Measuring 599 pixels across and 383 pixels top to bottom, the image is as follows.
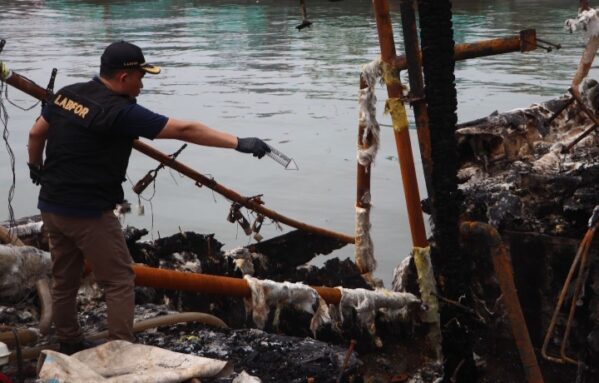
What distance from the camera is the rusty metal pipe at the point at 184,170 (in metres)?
6.82

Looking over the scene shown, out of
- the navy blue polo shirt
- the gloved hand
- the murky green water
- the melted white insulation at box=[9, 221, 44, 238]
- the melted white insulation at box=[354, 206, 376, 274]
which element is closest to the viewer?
the navy blue polo shirt

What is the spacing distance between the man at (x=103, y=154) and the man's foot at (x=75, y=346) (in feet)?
1.05

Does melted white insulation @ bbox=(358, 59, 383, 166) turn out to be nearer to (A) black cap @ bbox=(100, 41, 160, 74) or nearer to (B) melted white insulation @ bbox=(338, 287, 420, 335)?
(B) melted white insulation @ bbox=(338, 287, 420, 335)

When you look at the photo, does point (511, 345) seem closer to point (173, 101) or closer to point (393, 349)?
point (393, 349)

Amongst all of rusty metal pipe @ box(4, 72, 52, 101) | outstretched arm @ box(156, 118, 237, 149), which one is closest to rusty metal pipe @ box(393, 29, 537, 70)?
outstretched arm @ box(156, 118, 237, 149)

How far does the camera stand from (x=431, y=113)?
6215 millimetres

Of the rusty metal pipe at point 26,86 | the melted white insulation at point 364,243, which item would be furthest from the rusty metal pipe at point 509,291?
the rusty metal pipe at point 26,86

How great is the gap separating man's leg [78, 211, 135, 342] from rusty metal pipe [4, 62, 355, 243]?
1698 millimetres

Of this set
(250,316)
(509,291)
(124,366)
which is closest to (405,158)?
(250,316)

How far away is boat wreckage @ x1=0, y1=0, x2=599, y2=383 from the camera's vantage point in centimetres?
589

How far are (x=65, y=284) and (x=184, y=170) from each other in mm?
2374

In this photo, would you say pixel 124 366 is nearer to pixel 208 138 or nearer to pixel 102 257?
pixel 102 257

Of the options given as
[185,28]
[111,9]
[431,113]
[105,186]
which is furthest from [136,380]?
[111,9]

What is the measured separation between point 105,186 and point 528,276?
3.67m
